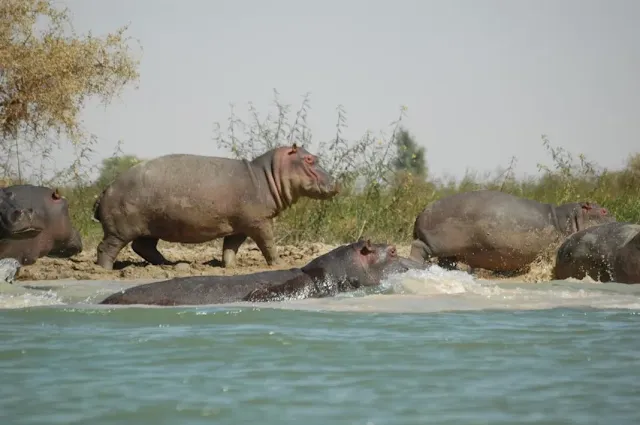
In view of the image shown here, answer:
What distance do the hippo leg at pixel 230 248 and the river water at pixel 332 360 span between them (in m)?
3.42

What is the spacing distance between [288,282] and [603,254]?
3.20 metres

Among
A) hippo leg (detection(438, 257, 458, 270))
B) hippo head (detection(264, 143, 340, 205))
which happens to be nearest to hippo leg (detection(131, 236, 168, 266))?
hippo head (detection(264, 143, 340, 205))

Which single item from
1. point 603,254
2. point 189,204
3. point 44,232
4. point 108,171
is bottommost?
point 603,254

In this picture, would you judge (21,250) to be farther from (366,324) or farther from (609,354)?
(609,354)

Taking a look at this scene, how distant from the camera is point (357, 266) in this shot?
325 inches

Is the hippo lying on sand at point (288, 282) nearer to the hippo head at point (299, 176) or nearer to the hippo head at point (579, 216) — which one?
the hippo head at point (579, 216)

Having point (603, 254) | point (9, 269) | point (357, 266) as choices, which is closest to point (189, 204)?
point (9, 269)

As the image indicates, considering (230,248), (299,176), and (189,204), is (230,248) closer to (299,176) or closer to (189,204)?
(189,204)

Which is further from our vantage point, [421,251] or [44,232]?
[421,251]

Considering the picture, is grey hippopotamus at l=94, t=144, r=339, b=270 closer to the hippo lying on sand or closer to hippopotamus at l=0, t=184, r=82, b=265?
hippopotamus at l=0, t=184, r=82, b=265

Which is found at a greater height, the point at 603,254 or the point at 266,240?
the point at 266,240

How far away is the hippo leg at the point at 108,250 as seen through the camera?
11.3 m

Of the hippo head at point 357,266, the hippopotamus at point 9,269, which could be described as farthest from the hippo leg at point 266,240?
the hippo head at point 357,266

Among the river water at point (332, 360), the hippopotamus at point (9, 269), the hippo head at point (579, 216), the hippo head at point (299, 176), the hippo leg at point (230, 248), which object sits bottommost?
the river water at point (332, 360)
